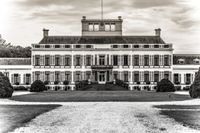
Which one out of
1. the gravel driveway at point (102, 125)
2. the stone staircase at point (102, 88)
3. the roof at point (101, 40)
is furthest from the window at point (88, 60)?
the gravel driveway at point (102, 125)

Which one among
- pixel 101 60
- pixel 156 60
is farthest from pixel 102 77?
pixel 156 60

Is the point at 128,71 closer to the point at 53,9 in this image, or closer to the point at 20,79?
the point at 20,79

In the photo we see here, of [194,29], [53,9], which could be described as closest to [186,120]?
[194,29]

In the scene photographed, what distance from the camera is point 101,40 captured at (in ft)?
170

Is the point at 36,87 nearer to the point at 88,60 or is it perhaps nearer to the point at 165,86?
the point at 165,86

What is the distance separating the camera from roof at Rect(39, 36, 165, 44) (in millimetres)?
51562

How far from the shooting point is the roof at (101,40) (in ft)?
169

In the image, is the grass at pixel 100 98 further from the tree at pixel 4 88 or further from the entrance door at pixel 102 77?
the entrance door at pixel 102 77

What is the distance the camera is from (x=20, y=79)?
2037 inches

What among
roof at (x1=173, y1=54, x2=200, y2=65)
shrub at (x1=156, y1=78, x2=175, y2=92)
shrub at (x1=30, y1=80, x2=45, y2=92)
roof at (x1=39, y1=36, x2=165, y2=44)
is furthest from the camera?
roof at (x1=173, y1=54, x2=200, y2=65)

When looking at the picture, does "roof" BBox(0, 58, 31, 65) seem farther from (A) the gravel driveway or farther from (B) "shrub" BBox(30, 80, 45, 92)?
(A) the gravel driveway

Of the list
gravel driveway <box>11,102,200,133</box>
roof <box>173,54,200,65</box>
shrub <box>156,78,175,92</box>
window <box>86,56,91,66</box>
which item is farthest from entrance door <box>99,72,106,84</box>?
gravel driveway <box>11,102,200,133</box>

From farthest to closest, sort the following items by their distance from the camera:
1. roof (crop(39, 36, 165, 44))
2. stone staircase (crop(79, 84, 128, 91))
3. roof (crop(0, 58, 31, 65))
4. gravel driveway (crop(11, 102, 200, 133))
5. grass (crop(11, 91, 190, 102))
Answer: roof (crop(0, 58, 31, 65)) → roof (crop(39, 36, 165, 44)) → stone staircase (crop(79, 84, 128, 91)) → grass (crop(11, 91, 190, 102)) → gravel driveway (crop(11, 102, 200, 133))

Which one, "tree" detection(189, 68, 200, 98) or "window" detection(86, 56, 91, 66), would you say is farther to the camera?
"window" detection(86, 56, 91, 66)
